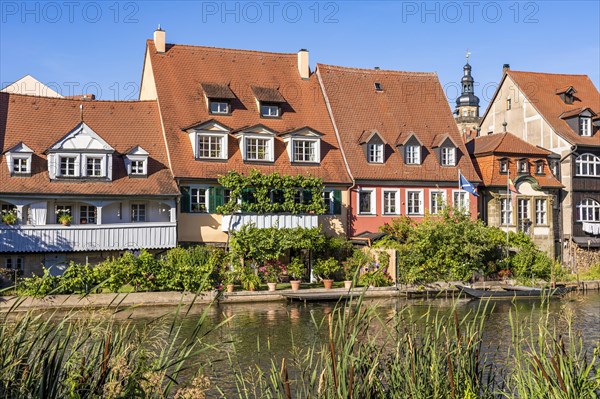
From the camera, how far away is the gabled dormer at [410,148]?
42062 mm

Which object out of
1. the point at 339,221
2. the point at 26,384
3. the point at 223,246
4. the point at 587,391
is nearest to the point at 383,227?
the point at 339,221

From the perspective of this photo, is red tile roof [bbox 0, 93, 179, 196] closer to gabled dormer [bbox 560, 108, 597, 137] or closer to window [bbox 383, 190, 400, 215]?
window [bbox 383, 190, 400, 215]

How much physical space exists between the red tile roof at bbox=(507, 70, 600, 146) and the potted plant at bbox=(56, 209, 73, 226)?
95.8ft

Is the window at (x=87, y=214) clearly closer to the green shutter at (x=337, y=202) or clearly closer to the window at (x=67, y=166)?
the window at (x=67, y=166)

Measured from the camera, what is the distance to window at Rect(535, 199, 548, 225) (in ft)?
147

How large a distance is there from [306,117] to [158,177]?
385 inches

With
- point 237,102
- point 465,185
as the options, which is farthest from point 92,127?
point 465,185

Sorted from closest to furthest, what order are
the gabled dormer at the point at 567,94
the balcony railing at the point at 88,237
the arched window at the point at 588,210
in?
the balcony railing at the point at 88,237
the arched window at the point at 588,210
the gabled dormer at the point at 567,94

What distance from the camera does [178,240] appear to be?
36.0 metres

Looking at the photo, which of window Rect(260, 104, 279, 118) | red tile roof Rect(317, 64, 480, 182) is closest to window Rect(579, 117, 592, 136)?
red tile roof Rect(317, 64, 480, 182)

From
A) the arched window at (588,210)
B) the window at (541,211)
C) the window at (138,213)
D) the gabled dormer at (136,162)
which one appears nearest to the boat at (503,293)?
the window at (541,211)

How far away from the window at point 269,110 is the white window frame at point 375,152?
5.30m

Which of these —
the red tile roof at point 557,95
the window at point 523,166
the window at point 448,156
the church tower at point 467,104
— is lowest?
the window at point 523,166

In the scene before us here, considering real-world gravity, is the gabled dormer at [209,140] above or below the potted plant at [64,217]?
above
